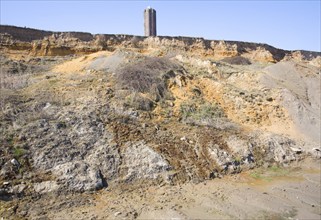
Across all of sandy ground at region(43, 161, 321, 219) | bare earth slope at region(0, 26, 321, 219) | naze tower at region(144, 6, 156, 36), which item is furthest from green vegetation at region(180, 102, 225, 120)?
naze tower at region(144, 6, 156, 36)

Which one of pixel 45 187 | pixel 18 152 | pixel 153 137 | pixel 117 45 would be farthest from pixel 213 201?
pixel 117 45

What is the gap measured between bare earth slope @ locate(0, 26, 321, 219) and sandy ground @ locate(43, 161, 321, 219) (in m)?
0.03

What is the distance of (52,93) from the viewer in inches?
510

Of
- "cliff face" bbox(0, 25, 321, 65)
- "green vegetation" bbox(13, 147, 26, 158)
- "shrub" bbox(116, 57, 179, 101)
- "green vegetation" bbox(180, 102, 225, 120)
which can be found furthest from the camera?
"cliff face" bbox(0, 25, 321, 65)

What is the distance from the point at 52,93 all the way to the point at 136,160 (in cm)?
443

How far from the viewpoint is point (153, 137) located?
1182 centimetres

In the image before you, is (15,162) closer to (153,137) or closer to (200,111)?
(153,137)

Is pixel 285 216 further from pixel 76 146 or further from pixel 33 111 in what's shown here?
pixel 33 111

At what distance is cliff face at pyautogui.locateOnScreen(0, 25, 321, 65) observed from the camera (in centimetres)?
1936

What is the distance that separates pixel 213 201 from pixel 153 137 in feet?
10.5

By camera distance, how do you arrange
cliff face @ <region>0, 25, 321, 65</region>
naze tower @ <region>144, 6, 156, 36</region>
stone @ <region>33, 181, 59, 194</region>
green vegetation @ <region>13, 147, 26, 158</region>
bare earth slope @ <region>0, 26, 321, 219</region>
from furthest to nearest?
naze tower @ <region>144, 6, 156, 36</region> → cliff face @ <region>0, 25, 321, 65</region> → green vegetation @ <region>13, 147, 26, 158</region> → bare earth slope @ <region>0, 26, 321, 219</region> → stone @ <region>33, 181, 59, 194</region>

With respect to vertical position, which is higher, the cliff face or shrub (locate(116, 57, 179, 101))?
the cliff face

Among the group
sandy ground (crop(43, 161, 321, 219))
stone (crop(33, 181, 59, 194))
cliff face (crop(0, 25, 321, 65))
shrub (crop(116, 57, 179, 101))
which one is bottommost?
sandy ground (crop(43, 161, 321, 219))

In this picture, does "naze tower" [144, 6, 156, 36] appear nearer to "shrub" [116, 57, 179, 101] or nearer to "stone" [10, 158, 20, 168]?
"shrub" [116, 57, 179, 101]
